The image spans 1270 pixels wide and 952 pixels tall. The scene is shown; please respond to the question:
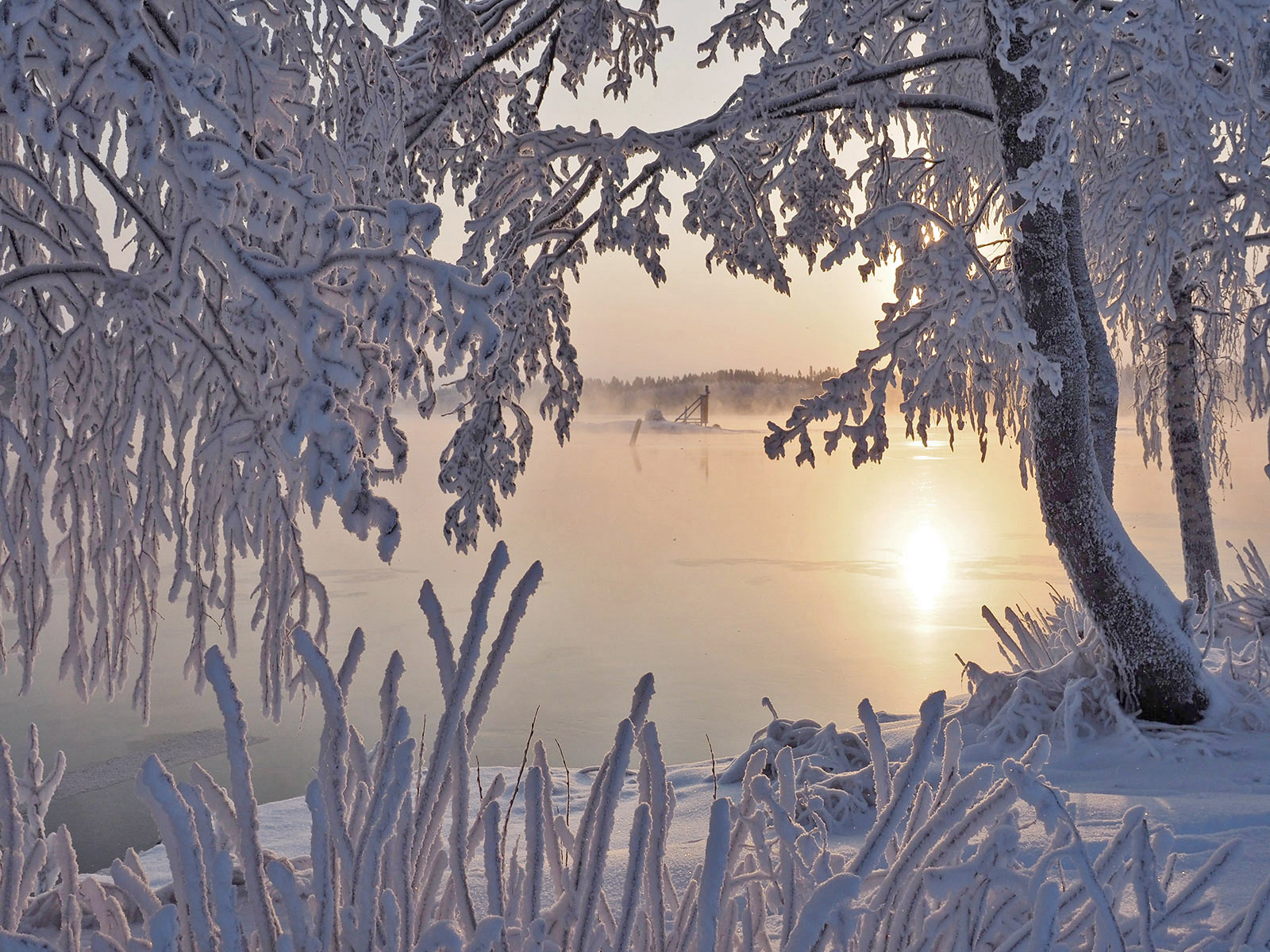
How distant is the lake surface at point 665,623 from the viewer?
928cm

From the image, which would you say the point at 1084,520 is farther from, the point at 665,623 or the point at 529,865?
the point at 665,623

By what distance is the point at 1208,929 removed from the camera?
2.42 m

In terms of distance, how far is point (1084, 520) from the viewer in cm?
525

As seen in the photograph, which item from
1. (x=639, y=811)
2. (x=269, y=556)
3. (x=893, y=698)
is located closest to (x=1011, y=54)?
(x=269, y=556)

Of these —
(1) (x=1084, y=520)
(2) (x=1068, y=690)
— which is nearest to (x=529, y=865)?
(1) (x=1084, y=520)

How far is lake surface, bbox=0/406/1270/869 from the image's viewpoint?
928 cm

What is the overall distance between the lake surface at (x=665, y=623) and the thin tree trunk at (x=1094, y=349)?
3.08 m

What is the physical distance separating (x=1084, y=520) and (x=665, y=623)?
992 centimetres

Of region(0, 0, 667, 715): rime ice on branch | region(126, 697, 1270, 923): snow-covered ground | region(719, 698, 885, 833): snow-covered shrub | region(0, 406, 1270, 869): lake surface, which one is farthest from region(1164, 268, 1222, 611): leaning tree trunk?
region(0, 0, 667, 715): rime ice on branch

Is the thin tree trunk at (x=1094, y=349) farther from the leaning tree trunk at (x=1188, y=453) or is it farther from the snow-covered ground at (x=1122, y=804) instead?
the leaning tree trunk at (x=1188, y=453)

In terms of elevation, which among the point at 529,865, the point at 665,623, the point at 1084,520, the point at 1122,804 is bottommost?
the point at 665,623

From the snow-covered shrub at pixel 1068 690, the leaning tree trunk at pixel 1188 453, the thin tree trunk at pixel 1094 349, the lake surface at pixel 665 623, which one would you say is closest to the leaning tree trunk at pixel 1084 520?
the snow-covered shrub at pixel 1068 690

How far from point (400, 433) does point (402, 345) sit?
212 mm

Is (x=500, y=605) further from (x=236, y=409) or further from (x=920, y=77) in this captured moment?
(x=236, y=409)
